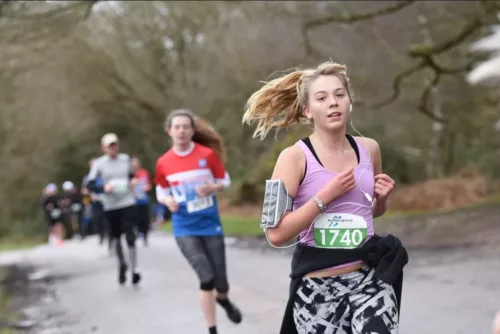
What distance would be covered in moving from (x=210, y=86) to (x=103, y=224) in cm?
841

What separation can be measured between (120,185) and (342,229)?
271 inches

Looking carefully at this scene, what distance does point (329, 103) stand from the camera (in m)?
3.34

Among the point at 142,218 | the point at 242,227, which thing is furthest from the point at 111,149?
the point at 242,227

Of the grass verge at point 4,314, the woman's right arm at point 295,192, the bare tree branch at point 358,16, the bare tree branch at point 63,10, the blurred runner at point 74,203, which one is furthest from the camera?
the blurred runner at point 74,203

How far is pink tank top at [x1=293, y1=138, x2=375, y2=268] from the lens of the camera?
3330mm

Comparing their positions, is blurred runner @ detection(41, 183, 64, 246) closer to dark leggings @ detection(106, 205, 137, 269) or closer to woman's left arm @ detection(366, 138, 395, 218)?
dark leggings @ detection(106, 205, 137, 269)

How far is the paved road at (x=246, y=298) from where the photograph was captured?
21.5 feet

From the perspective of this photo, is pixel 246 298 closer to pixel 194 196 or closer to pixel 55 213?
pixel 194 196

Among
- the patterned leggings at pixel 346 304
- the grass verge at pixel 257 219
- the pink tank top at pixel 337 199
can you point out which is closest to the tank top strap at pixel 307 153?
the pink tank top at pixel 337 199

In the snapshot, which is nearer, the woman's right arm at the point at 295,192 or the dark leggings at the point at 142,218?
the woman's right arm at the point at 295,192

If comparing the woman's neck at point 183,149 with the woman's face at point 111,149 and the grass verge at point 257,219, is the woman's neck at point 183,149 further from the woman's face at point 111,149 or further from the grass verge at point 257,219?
the grass verge at point 257,219

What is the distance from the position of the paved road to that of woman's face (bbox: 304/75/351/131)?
3053mm

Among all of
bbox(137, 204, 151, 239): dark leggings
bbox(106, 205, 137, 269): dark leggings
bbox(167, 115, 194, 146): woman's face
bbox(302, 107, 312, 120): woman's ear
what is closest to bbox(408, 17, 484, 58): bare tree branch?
bbox(106, 205, 137, 269): dark leggings

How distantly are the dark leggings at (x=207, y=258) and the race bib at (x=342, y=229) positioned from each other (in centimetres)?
279
